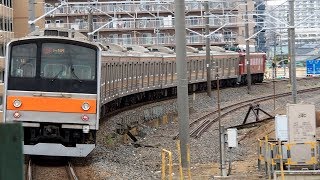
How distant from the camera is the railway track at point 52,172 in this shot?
1132cm

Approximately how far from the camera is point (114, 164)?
13.7m

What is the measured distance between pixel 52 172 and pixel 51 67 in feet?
7.39

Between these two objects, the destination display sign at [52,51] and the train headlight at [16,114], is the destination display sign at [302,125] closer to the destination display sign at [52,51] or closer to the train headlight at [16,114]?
the destination display sign at [52,51]

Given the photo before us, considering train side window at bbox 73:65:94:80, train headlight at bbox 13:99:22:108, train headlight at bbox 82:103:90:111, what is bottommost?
train headlight at bbox 82:103:90:111

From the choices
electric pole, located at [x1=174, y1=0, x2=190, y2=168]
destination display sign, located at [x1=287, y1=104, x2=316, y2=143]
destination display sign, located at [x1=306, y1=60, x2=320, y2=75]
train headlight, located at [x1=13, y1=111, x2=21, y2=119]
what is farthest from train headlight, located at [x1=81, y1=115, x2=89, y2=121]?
destination display sign, located at [x1=306, y1=60, x2=320, y2=75]

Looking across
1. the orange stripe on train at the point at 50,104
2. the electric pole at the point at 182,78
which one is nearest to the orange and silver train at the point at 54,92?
the orange stripe on train at the point at 50,104

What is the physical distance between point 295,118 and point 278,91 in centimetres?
3100

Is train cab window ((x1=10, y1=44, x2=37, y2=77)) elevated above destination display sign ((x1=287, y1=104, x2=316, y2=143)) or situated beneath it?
elevated above

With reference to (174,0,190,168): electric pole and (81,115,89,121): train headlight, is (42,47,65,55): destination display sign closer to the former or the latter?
(81,115,89,121): train headlight

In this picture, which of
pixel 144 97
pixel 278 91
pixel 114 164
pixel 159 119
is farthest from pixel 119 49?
pixel 278 91

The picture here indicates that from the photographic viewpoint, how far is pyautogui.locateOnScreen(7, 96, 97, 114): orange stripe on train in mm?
12547

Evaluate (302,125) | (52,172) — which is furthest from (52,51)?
(302,125)

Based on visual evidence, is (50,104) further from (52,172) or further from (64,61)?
(52,172)

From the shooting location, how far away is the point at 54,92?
1270 centimetres
